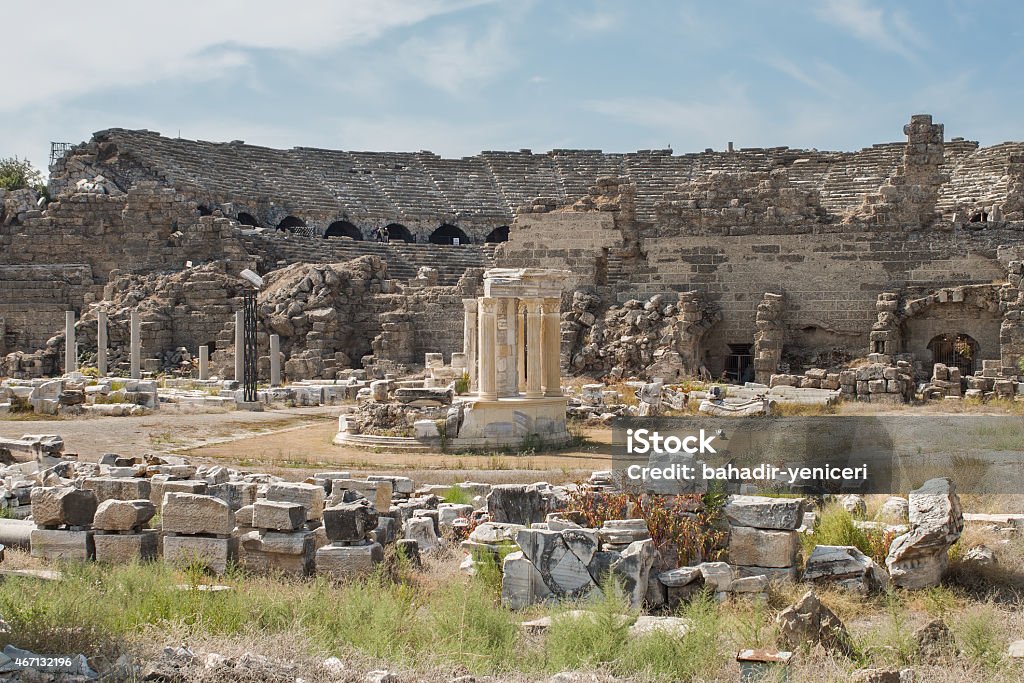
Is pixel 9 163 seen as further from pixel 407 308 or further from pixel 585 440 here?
pixel 585 440

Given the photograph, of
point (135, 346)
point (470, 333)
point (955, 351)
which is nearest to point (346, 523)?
point (470, 333)

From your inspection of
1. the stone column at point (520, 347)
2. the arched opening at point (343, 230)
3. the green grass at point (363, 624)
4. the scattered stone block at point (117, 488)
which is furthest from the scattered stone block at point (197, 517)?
the arched opening at point (343, 230)

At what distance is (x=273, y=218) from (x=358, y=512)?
34011 mm

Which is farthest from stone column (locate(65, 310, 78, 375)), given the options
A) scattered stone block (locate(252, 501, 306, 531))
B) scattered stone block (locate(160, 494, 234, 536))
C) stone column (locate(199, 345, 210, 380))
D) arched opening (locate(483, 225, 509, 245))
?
scattered stone block (locate(252, 501, 306, 531))

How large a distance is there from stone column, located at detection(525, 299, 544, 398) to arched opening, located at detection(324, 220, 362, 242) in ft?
85.3

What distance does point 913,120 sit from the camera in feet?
103

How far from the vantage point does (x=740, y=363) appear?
27.6m

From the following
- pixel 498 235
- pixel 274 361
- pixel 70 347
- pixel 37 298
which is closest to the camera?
pixel 274 361

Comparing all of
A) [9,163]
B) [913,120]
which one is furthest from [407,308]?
[9,163]

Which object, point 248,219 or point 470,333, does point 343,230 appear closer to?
point 248,219

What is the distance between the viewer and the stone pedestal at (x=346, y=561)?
915 cm

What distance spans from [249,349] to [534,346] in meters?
9.92

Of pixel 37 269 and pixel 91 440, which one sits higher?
pixel 37 269

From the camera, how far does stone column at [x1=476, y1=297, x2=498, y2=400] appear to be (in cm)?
1861
